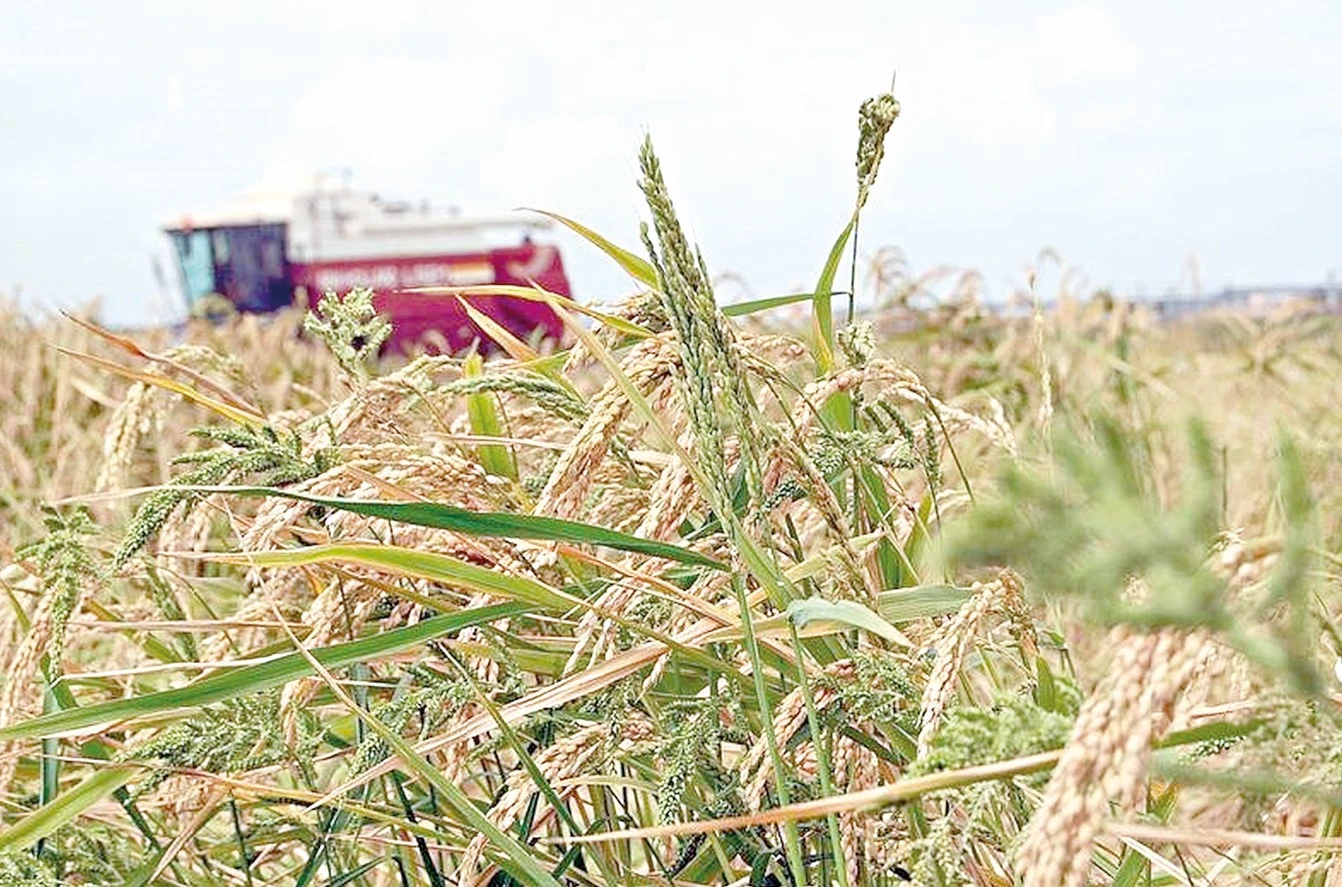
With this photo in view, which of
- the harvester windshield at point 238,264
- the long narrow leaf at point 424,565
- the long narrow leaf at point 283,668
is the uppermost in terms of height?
the harvester windshield at point 238,264

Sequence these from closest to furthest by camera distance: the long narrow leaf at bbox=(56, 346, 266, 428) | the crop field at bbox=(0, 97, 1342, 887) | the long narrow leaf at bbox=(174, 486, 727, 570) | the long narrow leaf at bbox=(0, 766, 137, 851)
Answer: the crop field at bbox=(0, 97, 1342, 887) → the long narrow leaf at bbox=(174, 486, 727, 570) → the long narrow leaf at bbox=(0, 766, 137, 851) → the long narrow leaf at bbox=(56, 346, 266, 428)

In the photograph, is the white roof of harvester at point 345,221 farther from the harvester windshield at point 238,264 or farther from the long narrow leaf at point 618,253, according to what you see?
the long narrow leaf at point 618,253

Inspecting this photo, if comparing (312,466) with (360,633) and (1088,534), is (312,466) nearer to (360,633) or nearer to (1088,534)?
(360,633)

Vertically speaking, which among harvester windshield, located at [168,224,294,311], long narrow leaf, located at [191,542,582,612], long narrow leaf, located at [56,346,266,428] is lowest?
long narrow leaf, located at [191,542,582,612]

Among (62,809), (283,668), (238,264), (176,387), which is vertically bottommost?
(62,809)

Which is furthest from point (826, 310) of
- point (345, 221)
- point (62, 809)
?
point (345, 221)

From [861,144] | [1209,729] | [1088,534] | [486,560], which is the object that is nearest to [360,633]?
[486,560]

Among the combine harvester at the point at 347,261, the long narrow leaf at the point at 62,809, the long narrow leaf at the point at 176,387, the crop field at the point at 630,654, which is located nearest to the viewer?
the crop field at the point at 630,654

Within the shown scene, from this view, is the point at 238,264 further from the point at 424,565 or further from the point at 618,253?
the point at 424,565

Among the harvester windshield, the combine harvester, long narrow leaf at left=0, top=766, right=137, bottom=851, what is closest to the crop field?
long narrow leaf at left=0, top=766, right=137, bottom=851

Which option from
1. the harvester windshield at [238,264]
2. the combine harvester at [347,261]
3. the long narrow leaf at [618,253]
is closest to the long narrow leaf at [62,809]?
the long narrow leaf at [618,253]

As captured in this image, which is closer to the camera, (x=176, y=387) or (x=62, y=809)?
(x=62, y=809)

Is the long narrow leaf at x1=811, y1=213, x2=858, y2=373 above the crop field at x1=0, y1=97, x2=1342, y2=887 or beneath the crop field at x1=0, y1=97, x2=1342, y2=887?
above

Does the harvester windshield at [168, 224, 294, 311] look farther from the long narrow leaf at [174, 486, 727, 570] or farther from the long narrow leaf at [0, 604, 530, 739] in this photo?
the long narrow leaf at [174, 486, 727, 570]
